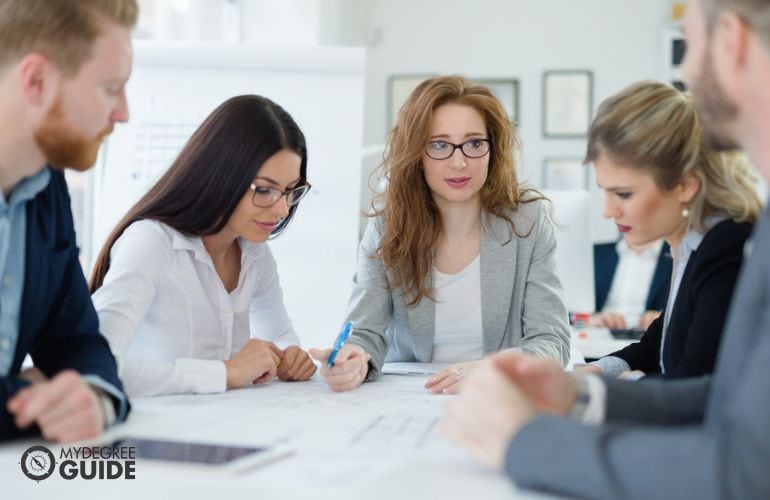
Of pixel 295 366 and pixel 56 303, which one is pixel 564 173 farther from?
pixel 56 303

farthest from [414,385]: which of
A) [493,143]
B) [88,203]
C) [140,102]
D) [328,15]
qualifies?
[328,15]

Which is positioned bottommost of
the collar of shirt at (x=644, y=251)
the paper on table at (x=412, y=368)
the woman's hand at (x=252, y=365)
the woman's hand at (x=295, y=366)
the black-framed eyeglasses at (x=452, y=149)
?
the collar of shirt at (x=644, y=251)

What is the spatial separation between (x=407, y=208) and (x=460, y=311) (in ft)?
0.97

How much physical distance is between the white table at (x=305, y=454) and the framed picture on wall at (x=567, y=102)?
191 inches

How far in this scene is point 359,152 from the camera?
3135mm

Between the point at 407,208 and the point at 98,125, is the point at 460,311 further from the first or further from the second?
the point at 98,125

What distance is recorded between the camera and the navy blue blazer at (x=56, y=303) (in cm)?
132

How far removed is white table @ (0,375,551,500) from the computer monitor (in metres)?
1.59

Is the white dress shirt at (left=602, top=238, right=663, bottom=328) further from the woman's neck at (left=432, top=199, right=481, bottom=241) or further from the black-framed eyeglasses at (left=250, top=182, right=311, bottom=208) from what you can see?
the black-framed eyeglasses at (left=250, top=182, right=311, bottom=208)

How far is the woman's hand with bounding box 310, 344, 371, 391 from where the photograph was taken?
5.39ft

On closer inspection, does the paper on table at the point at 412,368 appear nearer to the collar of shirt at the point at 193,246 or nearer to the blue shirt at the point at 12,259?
the collar of shirt at the point at 193,246

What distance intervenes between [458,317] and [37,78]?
3.97 ft

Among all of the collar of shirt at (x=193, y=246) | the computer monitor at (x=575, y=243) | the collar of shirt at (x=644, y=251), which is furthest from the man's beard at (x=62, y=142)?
the collar of shirt at (x=644, y=251)

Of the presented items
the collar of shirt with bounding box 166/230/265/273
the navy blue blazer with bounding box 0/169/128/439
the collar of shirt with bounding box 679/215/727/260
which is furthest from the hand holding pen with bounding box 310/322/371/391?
the collar of shirt with bounding box 679/215/727/260
